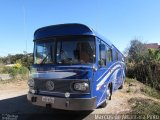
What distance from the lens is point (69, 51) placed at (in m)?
7.64

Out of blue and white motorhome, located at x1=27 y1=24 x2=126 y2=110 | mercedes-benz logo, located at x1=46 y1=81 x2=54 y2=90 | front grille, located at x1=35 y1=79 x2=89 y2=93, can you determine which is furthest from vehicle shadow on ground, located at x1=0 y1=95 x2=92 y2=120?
mercedes-benz logo, located at x1=46 y1=81 x2=54 y2=90

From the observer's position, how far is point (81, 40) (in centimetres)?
759

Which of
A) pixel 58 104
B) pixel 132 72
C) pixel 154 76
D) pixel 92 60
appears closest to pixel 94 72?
pixel 92 60

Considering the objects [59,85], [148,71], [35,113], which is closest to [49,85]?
[59,85]

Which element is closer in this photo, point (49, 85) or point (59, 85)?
point (59, 85)

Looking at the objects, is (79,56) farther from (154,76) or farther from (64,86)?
(154,76)

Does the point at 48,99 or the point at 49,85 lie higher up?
the point at 49,85

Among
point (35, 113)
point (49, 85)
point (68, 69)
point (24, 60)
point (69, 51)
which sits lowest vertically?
point (35, 113)

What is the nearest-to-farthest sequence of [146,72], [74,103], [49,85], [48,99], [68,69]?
[74,103], [68,69], [48,99], [49,85], [146,72]

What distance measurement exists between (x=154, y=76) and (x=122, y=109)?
1158 cm

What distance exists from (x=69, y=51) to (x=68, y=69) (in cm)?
65

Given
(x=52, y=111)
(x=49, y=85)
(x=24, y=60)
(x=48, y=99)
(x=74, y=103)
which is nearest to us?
(x=74, y=103)

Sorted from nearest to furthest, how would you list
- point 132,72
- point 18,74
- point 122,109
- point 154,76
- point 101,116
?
point 101,116 → point 122,109 → point 154,76 → point 18,74 → point 132,72

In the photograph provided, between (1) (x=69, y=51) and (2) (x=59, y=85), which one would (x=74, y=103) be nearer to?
(2) (x=59, y=85)
